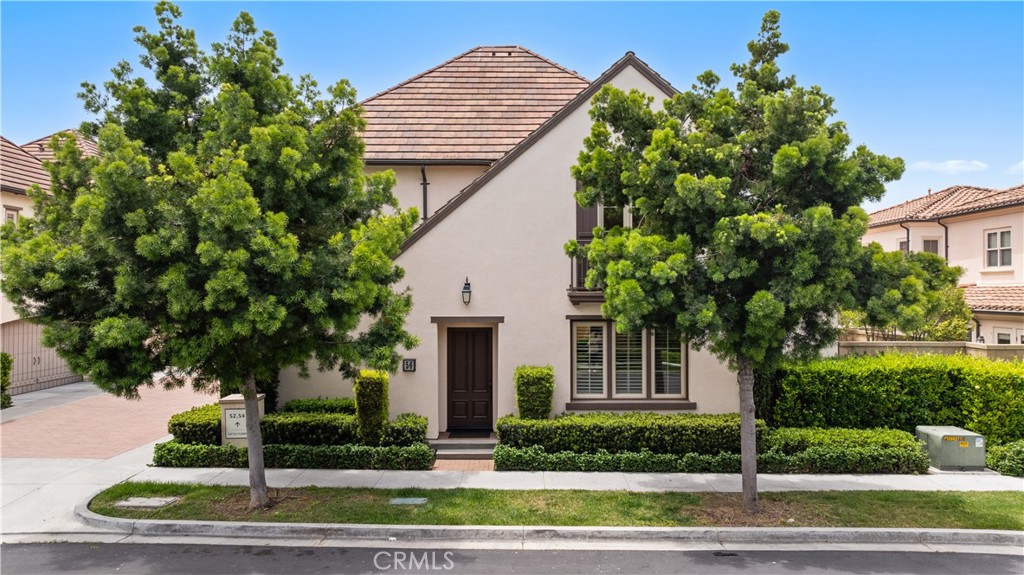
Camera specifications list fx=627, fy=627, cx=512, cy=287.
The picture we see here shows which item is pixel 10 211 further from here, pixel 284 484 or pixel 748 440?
pixel 748 440

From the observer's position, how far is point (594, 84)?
471 inches

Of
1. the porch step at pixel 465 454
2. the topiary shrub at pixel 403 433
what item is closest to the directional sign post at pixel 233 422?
the topiary shrub at pixel 403 433

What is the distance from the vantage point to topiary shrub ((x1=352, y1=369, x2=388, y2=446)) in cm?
1107

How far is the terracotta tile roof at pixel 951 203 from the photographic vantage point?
21609mm

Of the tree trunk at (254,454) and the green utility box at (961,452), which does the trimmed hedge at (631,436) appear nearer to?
the green utility box at (961,452)

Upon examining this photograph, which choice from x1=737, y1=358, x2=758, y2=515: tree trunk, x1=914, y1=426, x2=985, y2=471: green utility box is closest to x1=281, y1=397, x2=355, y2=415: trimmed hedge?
x1=737, y1=358, x2=758, y2=515: tree trunk

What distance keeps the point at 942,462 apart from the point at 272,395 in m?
12.4

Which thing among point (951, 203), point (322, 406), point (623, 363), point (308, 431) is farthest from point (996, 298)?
point (308, 431)

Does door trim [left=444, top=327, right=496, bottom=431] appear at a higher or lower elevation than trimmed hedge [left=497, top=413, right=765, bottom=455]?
higher

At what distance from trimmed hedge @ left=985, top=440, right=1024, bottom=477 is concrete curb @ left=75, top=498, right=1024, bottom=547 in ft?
10.6

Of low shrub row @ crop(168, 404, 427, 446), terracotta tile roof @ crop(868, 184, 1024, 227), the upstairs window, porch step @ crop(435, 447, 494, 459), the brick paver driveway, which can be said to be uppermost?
terracotta tile roof @ crop(868, 184, 1024, 227)

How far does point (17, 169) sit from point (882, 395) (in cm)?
2468

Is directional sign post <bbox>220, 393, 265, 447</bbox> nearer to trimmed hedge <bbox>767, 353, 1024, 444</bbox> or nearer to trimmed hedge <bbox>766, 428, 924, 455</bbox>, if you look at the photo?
trimmed hedge <bbox>766, 428, 924, 455</bbox>

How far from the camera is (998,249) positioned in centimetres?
2156
